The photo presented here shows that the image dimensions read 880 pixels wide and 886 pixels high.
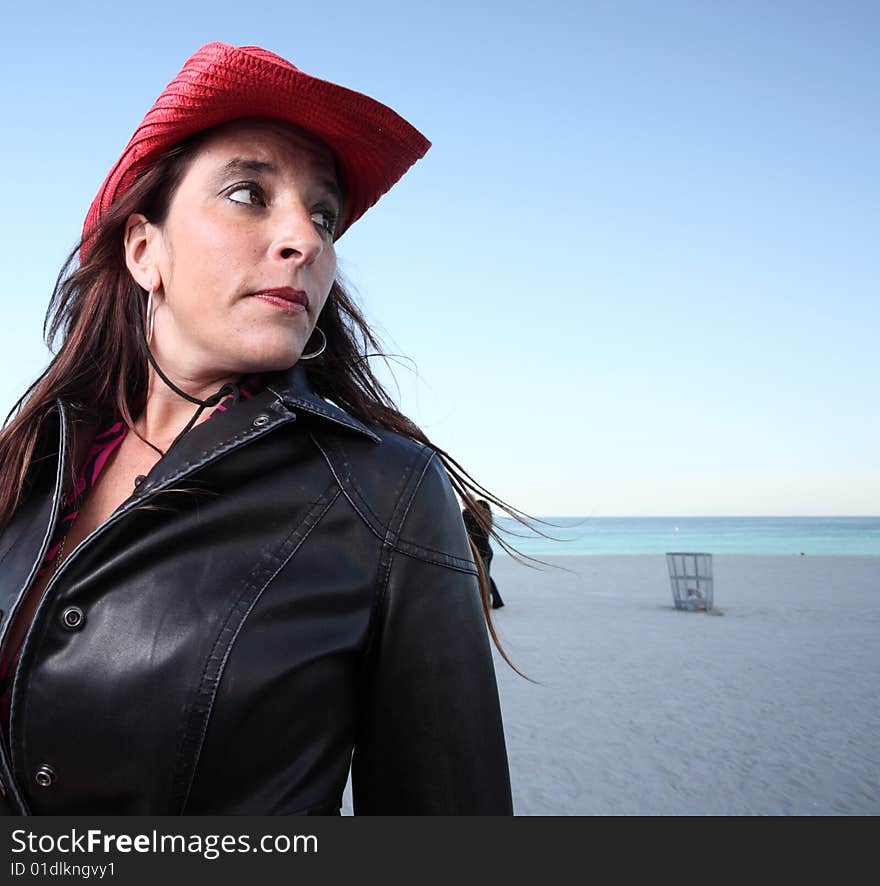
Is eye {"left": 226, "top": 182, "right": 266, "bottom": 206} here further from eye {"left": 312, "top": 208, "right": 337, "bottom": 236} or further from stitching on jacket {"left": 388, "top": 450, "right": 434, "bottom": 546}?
stitching on jacket {"left": 388, "top": 450, "right": 434, "bottom": 546}

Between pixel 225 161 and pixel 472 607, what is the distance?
3.48ft

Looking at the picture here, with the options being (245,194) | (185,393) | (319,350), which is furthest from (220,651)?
(245,194)

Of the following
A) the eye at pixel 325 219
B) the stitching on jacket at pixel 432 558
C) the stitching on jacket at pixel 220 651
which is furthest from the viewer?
the eye at pixel 325 219

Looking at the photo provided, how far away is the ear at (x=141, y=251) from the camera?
189cm

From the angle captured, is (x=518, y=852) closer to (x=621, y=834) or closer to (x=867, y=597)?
(x=621, y=834)

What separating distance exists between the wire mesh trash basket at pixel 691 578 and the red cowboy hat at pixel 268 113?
1296 centimetres

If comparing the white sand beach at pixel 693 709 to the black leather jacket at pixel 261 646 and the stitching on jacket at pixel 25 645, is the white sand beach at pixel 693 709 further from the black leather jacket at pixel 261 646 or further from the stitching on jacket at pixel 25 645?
the stitching on jacket at pixel 25 645

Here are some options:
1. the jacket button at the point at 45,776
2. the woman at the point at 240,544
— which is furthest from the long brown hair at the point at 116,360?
the jacket button at the point at 45,776

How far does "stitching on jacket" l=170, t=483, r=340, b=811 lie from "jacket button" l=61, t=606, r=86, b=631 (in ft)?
0.80

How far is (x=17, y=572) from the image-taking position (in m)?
1.56

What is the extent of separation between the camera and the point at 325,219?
1.84 meters

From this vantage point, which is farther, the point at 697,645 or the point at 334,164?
the point at 697,645

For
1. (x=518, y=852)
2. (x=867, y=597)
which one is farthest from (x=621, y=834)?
(x=867, y=597)
